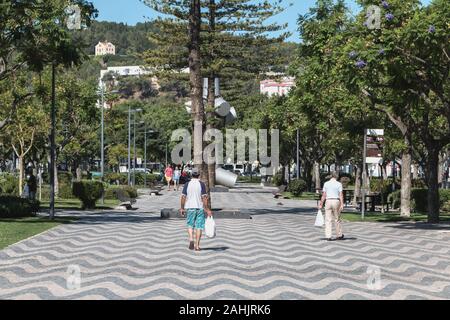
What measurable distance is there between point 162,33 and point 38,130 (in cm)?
1401

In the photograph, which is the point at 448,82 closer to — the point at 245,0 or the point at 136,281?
the point at 136,281

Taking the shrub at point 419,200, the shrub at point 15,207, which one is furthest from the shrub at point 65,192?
the shrub at point 419,200

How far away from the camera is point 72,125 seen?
4141cm

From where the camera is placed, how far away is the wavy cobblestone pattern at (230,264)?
366 inches

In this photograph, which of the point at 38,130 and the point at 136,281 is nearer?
the point at 136,281

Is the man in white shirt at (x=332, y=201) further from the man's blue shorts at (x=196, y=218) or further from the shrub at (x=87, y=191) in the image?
the shrub at (x=87, y=191)

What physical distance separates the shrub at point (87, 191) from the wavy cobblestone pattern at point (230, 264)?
28.8ft

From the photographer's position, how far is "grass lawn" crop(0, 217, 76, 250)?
15652 mm

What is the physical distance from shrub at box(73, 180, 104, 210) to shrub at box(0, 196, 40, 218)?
5397mm

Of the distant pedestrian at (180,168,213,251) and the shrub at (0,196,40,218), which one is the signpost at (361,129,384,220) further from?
the shrub at (0,196,40,218)

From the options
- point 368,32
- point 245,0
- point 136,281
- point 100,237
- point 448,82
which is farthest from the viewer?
point 245,0
